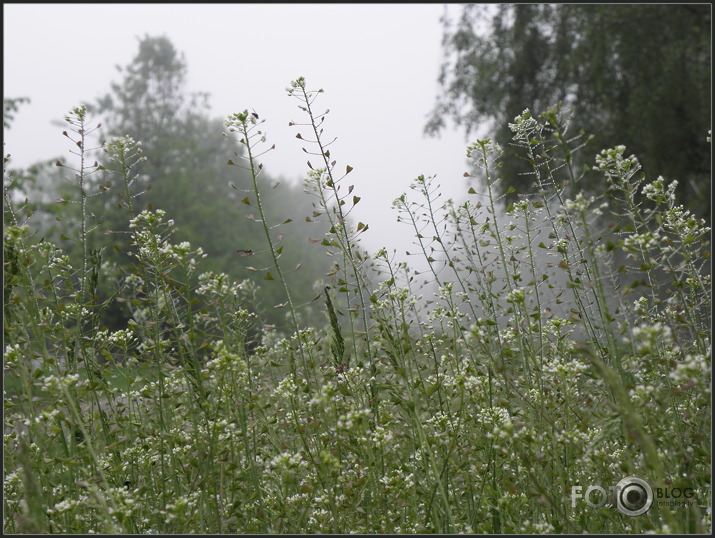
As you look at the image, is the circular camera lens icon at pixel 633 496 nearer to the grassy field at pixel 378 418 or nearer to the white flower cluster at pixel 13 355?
the grassy field at pixel 378 418

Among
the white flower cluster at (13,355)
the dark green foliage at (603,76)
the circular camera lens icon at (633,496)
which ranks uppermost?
the dark green foliage at (603,76)

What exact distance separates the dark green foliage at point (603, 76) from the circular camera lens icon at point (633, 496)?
26.5 ft

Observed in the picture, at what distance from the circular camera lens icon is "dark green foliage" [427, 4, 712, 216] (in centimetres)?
807

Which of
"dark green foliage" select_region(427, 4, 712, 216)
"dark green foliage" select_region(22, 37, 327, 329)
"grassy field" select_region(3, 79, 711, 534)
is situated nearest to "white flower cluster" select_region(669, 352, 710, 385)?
"grassy field" select_region(3, 79, 711, 534)

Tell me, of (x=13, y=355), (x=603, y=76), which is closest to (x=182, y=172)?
(x=603, y=76)

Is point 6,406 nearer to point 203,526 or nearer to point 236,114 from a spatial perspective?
point 203,526

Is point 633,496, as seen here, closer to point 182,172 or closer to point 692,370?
point 692,370

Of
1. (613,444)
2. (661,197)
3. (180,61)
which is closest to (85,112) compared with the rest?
(661,197)

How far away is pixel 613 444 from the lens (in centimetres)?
268

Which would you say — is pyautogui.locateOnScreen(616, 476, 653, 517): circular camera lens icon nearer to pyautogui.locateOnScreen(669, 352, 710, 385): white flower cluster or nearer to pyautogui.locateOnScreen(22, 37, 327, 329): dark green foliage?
pyautogui.locateOnScreen(669, 352, 710, 385): white flower cluster

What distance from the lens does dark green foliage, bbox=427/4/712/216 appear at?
10422 millimetres

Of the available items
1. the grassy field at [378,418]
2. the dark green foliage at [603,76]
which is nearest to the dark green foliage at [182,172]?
the dark green foliage at [603,76]

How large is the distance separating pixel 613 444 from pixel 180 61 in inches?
955

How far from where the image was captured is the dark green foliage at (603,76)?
34.2 feet
